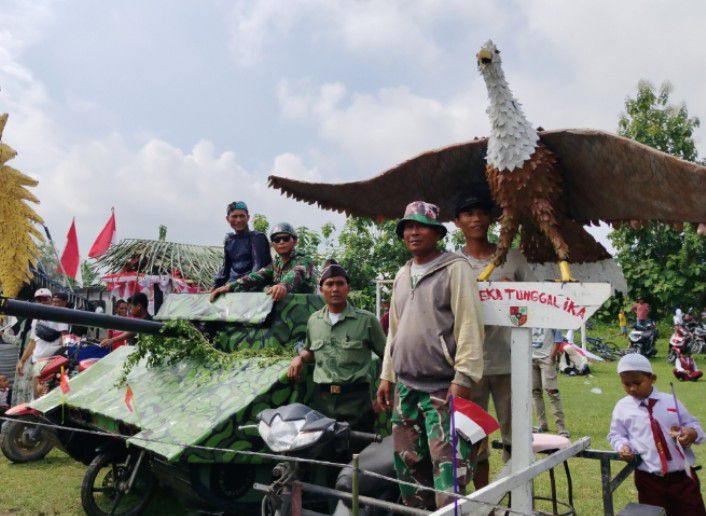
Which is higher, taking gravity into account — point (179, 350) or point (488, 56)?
point (488, 56)

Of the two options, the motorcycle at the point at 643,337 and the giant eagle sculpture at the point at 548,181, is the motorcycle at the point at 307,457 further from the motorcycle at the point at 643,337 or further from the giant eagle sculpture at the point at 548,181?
the motorcycle at the point at 643,337

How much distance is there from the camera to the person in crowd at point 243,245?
5.23 metres

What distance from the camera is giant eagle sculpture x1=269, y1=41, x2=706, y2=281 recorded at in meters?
2.49

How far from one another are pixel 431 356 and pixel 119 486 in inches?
119

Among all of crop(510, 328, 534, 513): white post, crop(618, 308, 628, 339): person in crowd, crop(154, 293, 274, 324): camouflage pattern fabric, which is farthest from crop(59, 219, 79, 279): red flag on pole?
crop(618, 308, 628, 339): person in crowd

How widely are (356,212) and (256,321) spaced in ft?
4.93

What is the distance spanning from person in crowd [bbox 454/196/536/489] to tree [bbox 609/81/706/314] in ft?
44.1

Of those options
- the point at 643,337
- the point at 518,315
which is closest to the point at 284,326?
the point at 518,315

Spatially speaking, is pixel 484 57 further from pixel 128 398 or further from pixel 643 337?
pixel 643 337

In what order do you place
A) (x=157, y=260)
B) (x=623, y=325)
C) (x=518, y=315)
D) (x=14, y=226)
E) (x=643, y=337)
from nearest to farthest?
(x=518, y=315) < (x=14, y=226) < (x=157, y=260) < (x=643, y=337) < (x=623, y=325)

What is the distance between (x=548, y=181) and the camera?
272 cm

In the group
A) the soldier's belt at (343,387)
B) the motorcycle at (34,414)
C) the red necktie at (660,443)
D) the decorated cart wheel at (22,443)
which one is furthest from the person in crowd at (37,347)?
the red necktie at (660,443)

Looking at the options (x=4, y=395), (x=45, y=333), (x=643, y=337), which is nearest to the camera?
(x=45, y=333)

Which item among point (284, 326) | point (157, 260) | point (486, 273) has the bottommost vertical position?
point (284, 326)
